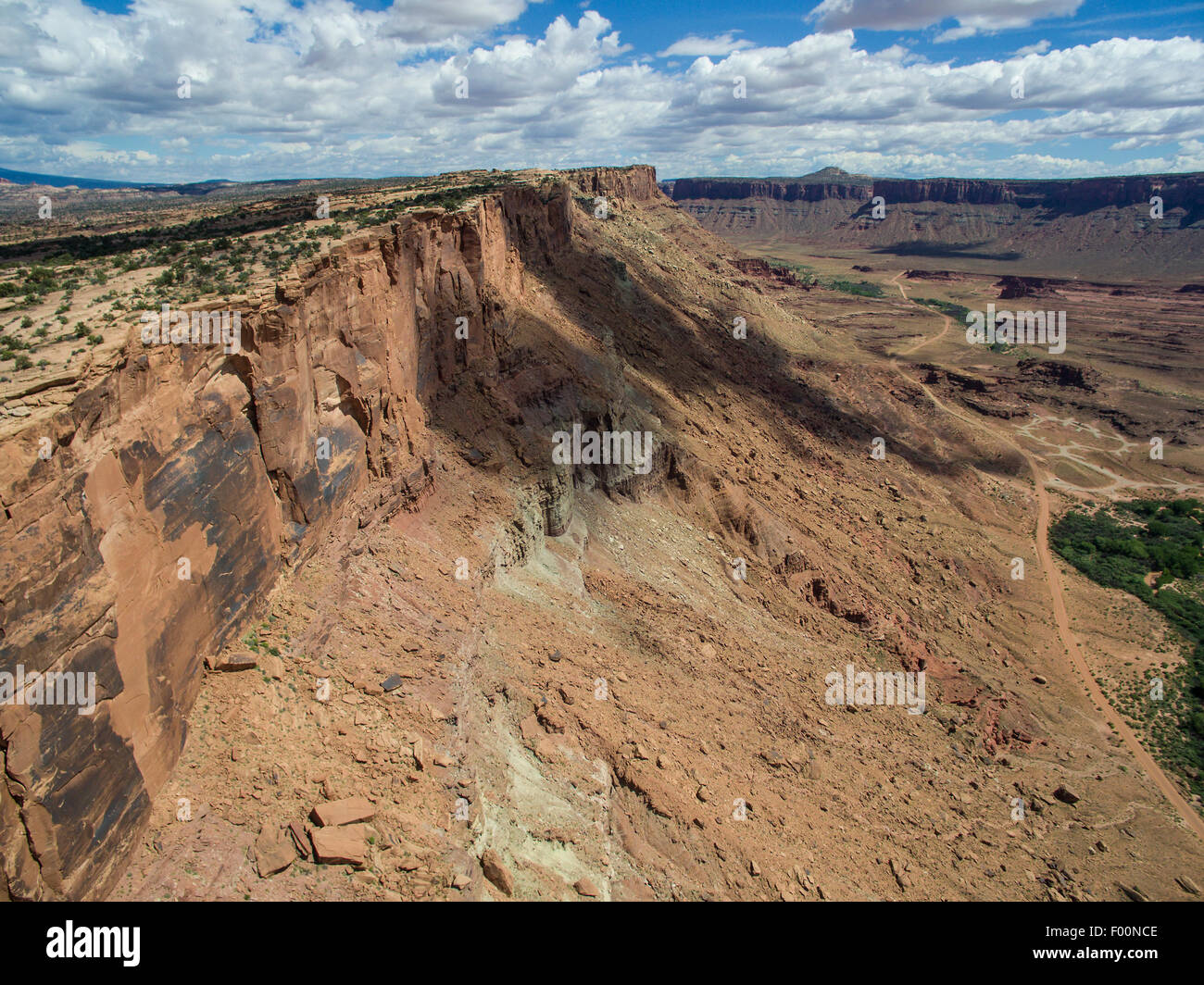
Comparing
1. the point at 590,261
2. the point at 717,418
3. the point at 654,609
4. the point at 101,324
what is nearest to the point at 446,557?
the point at 654,609

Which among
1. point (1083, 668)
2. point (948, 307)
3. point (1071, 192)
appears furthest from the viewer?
point (1071, 192)

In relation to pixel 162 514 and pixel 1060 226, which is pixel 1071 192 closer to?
pixel 1060 226

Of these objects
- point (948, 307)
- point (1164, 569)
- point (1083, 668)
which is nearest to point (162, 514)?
point (1083, 668)


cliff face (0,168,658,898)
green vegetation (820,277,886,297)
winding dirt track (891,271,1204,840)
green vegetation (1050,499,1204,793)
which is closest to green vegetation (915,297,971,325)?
green vegetation (820,277,886,297)

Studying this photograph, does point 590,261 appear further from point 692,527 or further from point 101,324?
point 101,324

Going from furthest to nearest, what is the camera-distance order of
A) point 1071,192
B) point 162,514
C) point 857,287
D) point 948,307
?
point 1071,192
point 857,287
point 948,307
point 162,514

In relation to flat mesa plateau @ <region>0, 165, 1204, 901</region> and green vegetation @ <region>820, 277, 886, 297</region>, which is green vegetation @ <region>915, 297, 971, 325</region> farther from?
flat mesa plateau @ <region>0, 165, 1204, 901</region>

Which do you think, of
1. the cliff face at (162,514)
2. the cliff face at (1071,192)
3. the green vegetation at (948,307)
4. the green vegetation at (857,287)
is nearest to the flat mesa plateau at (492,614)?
the cliff face at (162,514)

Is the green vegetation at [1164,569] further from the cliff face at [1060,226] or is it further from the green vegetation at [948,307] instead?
the cliff face at [1060,226]
